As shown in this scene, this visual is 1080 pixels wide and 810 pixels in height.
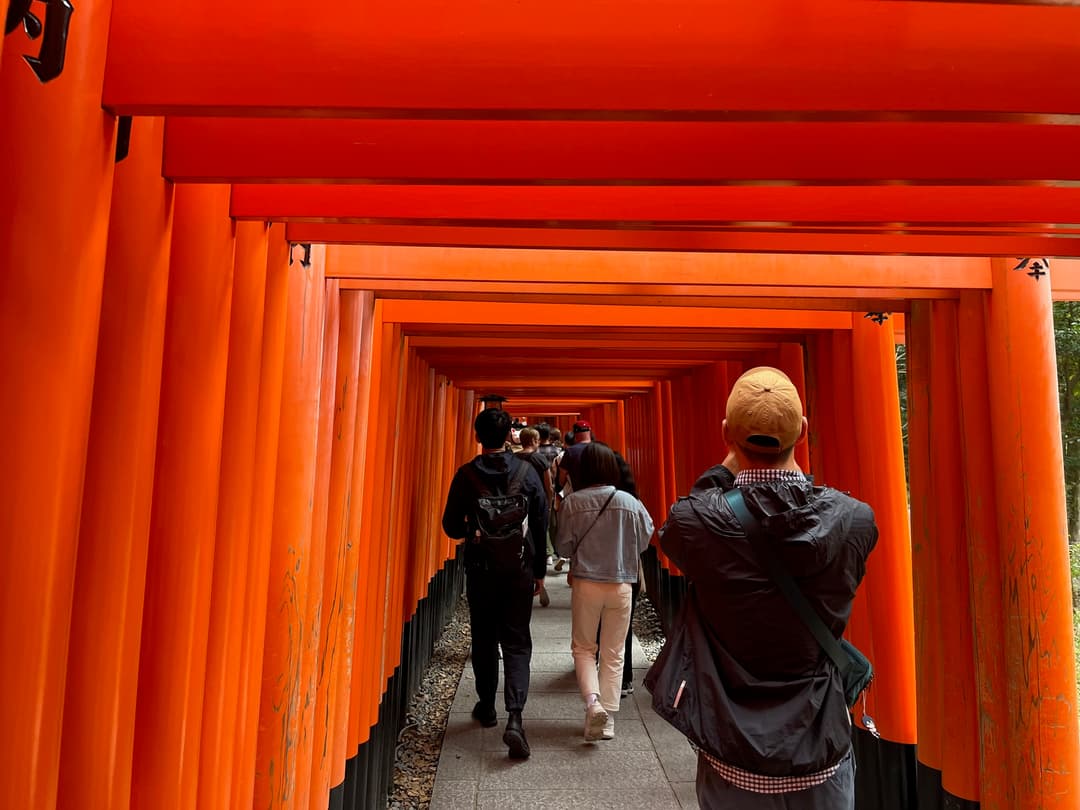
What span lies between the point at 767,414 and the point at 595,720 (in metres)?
3.12

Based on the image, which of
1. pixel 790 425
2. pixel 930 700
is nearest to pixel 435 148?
pixel 790 425

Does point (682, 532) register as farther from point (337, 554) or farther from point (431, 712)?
point (431, 712)


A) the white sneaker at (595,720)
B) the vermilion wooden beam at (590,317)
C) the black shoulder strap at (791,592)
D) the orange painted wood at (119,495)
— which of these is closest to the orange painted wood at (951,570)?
the vermilion wooden beam at (590,317)

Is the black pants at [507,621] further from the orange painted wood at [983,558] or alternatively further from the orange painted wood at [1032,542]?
the orange painted wood at [1032,542]

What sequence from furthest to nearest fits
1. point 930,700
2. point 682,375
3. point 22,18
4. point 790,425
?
point 682,375 → point 930,700 → point 790,425 → point 22,18

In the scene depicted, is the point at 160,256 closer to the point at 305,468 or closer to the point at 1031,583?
the point at 305,468

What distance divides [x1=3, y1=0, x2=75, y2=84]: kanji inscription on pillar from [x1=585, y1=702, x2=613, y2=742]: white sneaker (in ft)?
13.7

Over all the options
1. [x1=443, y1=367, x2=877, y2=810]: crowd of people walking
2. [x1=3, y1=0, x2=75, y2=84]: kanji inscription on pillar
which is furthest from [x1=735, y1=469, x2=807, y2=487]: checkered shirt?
[x1=3, y1=0, x2=75, y2=84]: kanji inscription on pillar

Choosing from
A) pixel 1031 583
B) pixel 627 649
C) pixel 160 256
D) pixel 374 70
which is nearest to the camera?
pixel 374 70

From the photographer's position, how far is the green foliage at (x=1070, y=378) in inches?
369

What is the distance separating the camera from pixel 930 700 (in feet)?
9.31

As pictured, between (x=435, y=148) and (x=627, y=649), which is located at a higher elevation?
(x=435, y=148)

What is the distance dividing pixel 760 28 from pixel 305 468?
171cm

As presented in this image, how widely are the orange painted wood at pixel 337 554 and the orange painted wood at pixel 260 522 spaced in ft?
2.20
